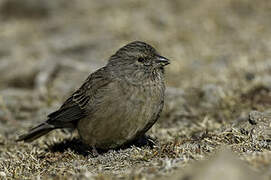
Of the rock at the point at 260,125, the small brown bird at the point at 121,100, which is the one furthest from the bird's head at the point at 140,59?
the rock at the point at 260,125

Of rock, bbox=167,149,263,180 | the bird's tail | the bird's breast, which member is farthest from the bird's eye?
rock, bbox=167,149,263,180

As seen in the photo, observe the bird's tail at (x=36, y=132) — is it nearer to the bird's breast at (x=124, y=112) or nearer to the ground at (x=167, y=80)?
the ground at (x=167, y=80)

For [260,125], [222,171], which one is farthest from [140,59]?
[222,171]

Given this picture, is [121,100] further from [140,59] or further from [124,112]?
[140,59]

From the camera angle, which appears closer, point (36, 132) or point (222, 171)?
point (222, 171)

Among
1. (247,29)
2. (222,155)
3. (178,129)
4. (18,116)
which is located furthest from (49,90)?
(222,155)

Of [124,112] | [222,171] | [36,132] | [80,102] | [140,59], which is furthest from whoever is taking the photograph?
[36,132]
